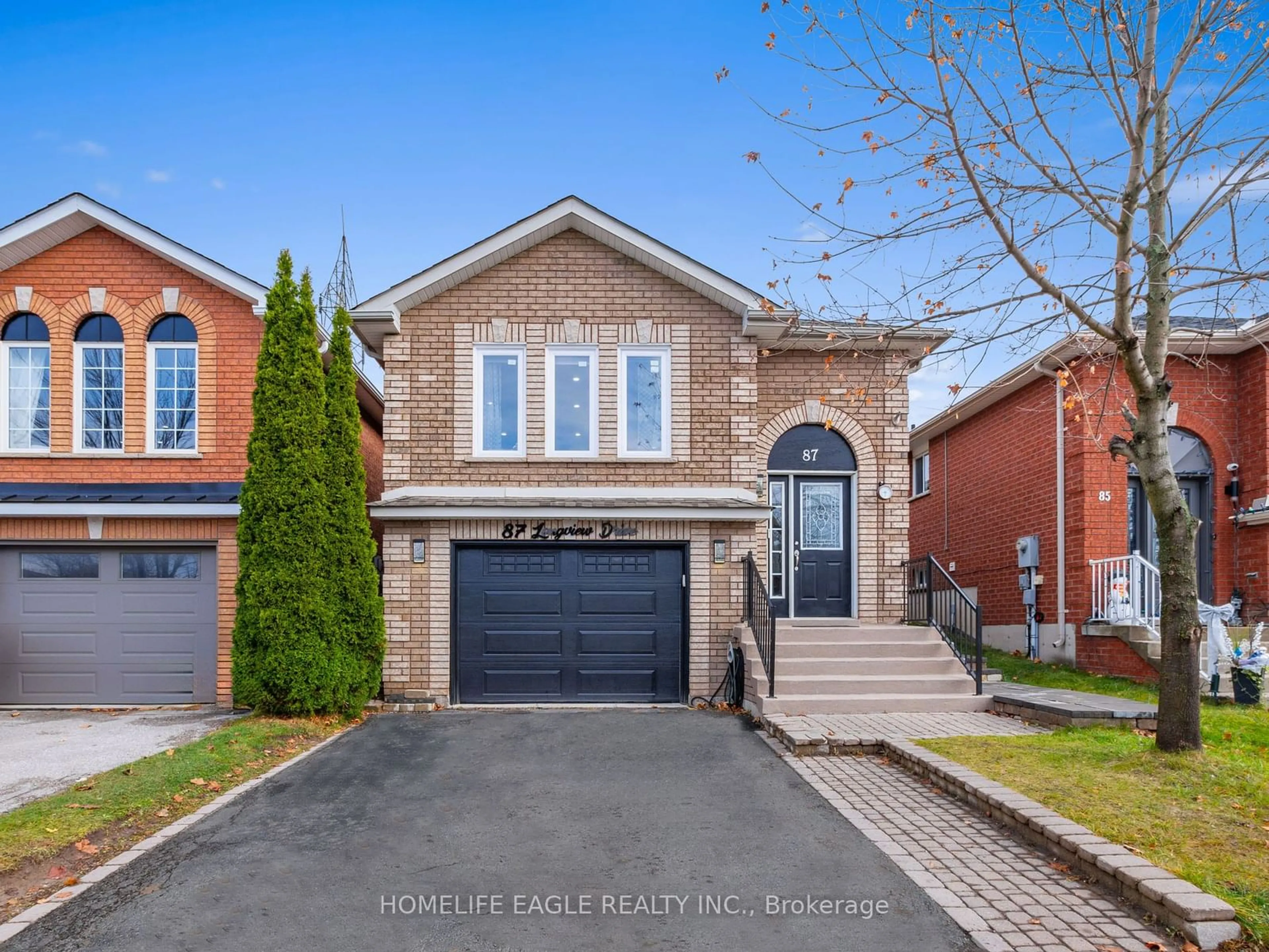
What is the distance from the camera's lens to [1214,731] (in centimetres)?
796

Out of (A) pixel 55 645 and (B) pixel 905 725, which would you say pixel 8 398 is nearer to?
(A) pixel 55 645

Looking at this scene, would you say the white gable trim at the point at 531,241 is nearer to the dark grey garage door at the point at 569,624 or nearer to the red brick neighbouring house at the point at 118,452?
the red brick neighbouring house at the point at 118,452

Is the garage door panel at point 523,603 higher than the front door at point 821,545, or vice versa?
the front door at point 821,545

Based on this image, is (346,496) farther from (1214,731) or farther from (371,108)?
(1214,731)

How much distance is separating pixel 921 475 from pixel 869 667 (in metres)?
9.53

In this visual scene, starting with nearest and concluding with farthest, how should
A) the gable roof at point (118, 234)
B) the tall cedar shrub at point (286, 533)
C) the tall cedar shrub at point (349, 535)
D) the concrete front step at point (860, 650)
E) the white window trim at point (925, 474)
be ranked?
the tall cedar shrub at point (286, 533) → the tall cedar shrub at point (349, 535) → the concrete front step at point (860, 650) → the gable roof at point (118, 234) → the white window trim at point (925, 474)

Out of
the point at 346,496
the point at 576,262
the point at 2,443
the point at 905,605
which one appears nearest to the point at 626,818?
the point at 346,496

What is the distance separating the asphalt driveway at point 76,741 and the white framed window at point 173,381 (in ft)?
11.7

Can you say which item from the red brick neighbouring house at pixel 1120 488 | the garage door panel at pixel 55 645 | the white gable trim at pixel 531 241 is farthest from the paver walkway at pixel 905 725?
the garage door panel at pixel 55 645

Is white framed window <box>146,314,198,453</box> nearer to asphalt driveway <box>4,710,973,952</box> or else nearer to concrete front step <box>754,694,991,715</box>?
asphalt driveway <box>4,710,973,952</box>

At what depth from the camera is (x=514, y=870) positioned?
4.77m

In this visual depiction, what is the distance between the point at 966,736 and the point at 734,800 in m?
2.86

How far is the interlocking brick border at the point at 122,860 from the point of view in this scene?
4105mm

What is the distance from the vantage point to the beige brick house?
10.8 metres
